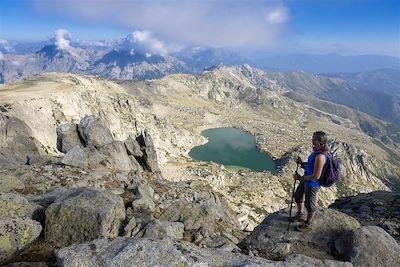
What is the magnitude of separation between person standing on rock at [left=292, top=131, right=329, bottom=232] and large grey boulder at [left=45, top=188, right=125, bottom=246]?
9.16m

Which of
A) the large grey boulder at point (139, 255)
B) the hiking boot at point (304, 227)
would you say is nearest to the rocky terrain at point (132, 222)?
the large grey boulder at point (139, 255)

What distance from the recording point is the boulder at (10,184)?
78.0 feet

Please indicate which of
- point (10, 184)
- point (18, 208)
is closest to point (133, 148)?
point (10, 184)

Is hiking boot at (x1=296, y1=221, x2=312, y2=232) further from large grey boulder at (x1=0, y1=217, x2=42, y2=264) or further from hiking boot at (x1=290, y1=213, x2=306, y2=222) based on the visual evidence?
large grey boulder at (x1=0, y1=217, x2=42, y2=264)

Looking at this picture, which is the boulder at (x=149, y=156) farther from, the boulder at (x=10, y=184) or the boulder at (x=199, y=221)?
the boulder at (x=199, y=221)

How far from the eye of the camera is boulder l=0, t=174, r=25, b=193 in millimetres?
23781

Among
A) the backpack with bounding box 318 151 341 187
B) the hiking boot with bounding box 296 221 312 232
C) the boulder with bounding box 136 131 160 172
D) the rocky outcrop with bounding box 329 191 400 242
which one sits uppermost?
the backpack with bounding box 318 151 341 187

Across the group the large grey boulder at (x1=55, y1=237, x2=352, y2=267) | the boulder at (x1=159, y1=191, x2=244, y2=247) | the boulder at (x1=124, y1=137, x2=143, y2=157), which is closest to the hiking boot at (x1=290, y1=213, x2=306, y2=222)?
the boulder at (x1=159, y1=191, x2=244, y2=247)

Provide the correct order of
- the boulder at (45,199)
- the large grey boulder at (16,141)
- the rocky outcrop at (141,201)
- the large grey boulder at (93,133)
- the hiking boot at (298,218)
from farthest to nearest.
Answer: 1. the large grey boulder at (93,133)
2. the large grey boulder at (16,141)
3. the rocky outcrop at (141,201)
4. the boulder at (45,199)
5. the hiking boot at (298,218)

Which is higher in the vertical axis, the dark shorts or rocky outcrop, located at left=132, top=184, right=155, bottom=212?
the dark shorts

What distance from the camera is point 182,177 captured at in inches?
4604

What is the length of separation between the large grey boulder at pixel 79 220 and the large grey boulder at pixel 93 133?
33057 mm

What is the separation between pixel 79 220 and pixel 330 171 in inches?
445

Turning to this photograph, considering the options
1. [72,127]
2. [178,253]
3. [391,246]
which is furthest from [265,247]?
[72,127]
